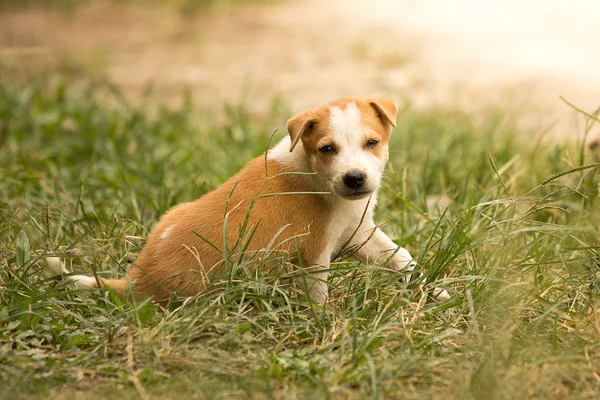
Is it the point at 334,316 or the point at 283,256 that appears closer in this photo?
the point at 334,316

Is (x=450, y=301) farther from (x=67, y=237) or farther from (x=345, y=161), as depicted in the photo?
(x=67, y=237)

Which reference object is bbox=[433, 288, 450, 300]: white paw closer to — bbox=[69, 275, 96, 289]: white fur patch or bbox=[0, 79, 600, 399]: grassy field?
bbox=[0, 79, 600, 399]: grassy field

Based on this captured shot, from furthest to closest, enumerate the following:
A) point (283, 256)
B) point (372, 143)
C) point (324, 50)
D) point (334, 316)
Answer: point (324, 50)
point (372, 143)
point (283, 256)
point (334, 316)

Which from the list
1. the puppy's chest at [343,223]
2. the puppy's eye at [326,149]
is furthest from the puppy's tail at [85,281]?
the puppy's eye at [326,149]

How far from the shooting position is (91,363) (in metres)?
3.66

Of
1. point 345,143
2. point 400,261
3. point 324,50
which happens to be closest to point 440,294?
point 400,261

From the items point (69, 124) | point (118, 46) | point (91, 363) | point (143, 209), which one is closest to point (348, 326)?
point (91, 363)

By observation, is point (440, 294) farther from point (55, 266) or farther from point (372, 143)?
point (55, 266)

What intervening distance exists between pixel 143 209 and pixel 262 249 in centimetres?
156

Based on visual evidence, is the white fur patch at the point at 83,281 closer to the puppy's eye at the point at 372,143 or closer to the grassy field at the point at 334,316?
the grassy field at the point at 334,316

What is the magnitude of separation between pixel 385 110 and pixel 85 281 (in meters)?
1.99

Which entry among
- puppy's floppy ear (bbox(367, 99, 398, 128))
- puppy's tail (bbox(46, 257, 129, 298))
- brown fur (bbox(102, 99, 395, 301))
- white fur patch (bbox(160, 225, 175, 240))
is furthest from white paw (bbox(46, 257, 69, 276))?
puppy's floppy ear (bbox(367, 99, 398, 128))

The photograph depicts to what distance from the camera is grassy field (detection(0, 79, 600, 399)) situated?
11.4 feet

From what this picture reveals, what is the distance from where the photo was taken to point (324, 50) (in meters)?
10.8
